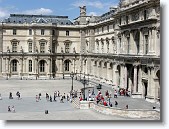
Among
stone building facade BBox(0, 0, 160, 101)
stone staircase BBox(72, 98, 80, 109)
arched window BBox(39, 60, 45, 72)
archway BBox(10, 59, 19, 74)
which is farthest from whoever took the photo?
archway BBox(10, 59, 19, 74)

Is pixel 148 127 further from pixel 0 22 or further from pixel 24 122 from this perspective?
pixel 0 22

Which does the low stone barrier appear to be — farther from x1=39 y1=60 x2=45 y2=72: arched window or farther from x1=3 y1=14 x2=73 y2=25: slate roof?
x1=3 y1=14 x2=73 y2=25: slate roof

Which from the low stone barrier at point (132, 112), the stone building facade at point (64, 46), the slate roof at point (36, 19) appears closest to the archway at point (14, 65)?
the stone building facade at point (64, 46)

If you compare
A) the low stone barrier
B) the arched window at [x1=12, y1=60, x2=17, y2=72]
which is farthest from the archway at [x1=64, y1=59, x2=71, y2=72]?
the low stone barrier

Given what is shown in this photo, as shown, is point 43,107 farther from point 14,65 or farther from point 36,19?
point 36,19

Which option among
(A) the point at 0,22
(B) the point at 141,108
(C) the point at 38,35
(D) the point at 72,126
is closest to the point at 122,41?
(B) the point at 141,108

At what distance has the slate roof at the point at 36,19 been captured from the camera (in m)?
90.0

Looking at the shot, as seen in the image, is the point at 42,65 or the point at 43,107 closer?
the point at 43,107

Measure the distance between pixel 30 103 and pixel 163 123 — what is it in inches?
970

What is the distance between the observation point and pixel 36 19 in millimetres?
90875

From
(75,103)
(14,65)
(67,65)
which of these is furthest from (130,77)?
(14,65)

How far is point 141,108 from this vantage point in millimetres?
41188

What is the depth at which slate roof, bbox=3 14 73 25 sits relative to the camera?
9003 centimetres

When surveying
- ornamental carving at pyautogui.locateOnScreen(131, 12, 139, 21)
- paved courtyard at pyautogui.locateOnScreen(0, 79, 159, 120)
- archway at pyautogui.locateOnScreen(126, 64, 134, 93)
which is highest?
ornamental carving at pyautogui.locateOnScreen(131, 12, 139, 21)
